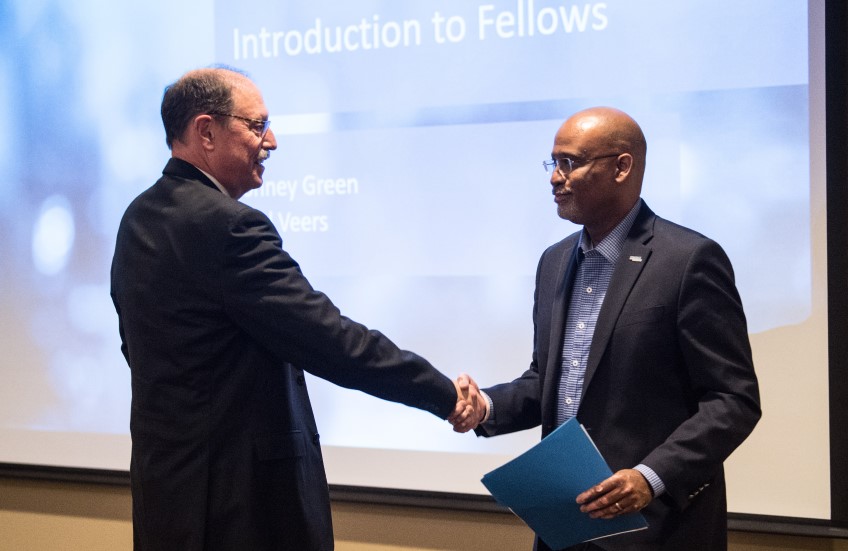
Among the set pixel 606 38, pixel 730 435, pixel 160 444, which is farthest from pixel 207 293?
pixel 606 38

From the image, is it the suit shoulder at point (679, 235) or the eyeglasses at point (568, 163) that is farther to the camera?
the eyeglasses at point (568, 163)

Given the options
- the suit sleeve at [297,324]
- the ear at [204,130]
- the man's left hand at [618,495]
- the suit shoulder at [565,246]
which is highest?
the ear at [204,130]

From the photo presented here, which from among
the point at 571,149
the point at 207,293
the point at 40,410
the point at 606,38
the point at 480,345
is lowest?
the point at 40,410

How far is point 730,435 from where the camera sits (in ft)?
5.54

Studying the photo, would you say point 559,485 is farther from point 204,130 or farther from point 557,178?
point 204,130

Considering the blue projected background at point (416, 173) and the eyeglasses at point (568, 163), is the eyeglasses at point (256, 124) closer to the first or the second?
the eyeglasses at point (568, 163)

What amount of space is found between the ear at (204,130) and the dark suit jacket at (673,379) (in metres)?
0.99

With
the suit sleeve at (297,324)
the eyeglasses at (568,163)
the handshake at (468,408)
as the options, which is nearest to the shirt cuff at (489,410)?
the handshake at (468,408)

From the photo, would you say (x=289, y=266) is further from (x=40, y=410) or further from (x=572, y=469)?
(x=40, y=410)

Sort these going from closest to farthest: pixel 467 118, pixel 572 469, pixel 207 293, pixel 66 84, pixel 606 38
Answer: pixel 572 469, pixel 207 293, pixel 606 38, pixel 467 118, pixel 66 84

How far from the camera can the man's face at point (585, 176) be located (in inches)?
74.9

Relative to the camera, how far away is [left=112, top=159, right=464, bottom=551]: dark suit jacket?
192 cm

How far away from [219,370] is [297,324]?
0.65 ft

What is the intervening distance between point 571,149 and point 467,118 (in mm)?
1078
